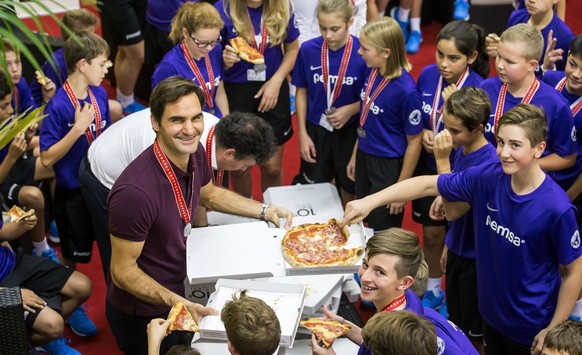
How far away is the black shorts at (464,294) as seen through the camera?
3.83 meters

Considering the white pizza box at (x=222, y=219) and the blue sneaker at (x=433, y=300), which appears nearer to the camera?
the white pizza box at (x=222, y=219)

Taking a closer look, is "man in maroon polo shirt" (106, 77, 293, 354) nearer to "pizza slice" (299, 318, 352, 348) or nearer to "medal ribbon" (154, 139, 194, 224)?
"medal ribbon" (154, 139, 194, 224)

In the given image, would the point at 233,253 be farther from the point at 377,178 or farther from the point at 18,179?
the point at 18,179

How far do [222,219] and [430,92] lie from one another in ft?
4.70

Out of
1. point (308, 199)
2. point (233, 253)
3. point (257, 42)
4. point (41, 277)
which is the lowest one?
point (41, 277)

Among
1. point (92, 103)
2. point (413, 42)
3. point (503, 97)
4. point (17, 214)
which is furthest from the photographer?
point (413, 42)

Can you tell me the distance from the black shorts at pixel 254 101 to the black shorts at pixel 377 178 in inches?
31.3

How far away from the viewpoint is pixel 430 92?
14.6 ft

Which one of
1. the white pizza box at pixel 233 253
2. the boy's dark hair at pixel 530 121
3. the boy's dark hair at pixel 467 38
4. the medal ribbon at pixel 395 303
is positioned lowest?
the white pizza box at pixel 233 253

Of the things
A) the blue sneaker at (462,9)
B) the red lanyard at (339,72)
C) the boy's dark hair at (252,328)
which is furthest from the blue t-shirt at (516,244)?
the blue sneaker at (462,9)

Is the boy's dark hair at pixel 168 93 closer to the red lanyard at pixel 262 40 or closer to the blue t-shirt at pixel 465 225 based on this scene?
the blue t-shirt at pixel 465 225

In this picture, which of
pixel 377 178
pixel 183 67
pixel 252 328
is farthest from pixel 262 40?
pixel 252 328

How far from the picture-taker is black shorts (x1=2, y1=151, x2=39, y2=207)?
4727mm

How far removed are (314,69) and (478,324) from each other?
1890 mm
